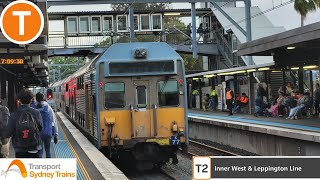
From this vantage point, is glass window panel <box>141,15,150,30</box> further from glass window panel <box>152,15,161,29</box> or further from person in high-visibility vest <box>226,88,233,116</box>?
person in high-visibility vest <box>226,88,233,116</box>

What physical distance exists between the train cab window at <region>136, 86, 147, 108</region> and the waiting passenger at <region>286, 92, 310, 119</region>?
828 cm

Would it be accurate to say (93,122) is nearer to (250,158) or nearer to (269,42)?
(269,42)

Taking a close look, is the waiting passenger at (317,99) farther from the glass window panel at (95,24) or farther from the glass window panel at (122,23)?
the glass window panel at (95,24)

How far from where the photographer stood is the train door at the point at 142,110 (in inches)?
505

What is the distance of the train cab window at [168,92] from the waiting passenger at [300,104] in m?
7.67

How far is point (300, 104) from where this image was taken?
19.4 m

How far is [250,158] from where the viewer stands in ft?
19.1

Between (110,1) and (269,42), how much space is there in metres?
13.9

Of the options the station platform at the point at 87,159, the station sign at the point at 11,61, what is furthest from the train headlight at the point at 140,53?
the station sign at the point at 11,61

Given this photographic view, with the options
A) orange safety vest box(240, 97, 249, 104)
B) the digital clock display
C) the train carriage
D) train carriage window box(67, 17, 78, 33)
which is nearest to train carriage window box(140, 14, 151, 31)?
train carriage window box(67, 17, 78, 33)

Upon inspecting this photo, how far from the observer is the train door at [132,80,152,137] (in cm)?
1282

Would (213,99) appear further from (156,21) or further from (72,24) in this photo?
(72,24)

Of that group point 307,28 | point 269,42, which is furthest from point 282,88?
point 307,28

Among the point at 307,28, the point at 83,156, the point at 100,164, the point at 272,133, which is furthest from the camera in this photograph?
the point at 272,133
